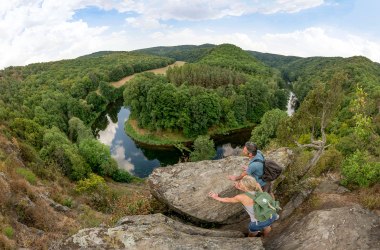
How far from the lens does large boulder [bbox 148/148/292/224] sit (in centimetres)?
1155

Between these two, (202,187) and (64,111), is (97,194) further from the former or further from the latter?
(64,111)

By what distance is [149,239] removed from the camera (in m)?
9.16

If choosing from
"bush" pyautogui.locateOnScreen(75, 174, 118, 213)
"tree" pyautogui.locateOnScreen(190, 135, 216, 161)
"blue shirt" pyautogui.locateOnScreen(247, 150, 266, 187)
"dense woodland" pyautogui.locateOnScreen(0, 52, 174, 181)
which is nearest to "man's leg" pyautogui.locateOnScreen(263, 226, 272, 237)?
"blue shirt" pyautogui.locateOnScreen(247, 150, 266, 187)

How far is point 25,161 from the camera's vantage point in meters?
32.1

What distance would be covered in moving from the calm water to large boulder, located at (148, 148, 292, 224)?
4248cm

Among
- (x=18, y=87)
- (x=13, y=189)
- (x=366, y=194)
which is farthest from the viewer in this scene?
(x=18, y=87)

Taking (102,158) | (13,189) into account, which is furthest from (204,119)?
(13,189)

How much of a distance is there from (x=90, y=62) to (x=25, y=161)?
11976 centimetres

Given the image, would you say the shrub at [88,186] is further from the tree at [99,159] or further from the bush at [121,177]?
the bush at [121,177]

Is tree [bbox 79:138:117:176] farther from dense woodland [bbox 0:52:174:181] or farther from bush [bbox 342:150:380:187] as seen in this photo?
bush [bbox 342:150:380:187]

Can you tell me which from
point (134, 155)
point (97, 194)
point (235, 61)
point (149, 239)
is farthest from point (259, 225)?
point (235, 61)

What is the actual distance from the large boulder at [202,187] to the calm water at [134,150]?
42.5 metres

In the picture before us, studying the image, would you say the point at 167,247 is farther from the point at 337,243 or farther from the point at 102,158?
the point at 102,158

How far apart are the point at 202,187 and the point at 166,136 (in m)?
56.6
